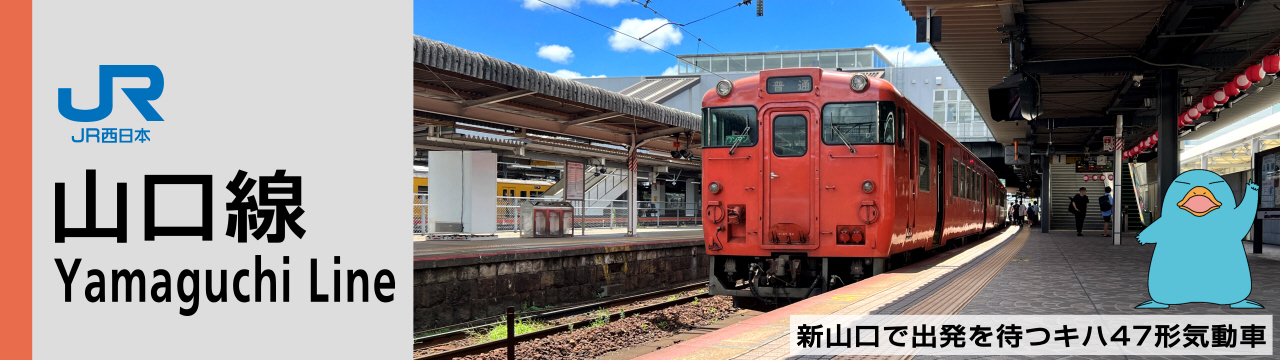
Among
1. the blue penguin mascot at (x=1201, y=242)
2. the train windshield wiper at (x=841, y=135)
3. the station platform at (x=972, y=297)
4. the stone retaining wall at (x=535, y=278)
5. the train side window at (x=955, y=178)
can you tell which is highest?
the train windshield wiper at (x=841, y=135)

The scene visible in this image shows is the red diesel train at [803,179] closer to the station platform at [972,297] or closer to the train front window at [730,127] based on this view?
the train front window at [730,127]

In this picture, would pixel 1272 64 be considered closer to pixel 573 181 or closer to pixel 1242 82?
pixel 1242 82

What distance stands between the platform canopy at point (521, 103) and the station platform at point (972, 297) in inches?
223

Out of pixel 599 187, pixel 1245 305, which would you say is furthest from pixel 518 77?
pixel 599 187

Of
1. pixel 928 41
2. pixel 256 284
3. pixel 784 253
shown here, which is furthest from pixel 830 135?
pixel 256 284

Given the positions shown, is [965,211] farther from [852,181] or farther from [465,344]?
[465,344]

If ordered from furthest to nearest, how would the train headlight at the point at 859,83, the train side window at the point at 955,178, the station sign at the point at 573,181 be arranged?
the station sign at the point at 573,181, the train side window at the point at 955,178, the train headlight at the point at 859,83

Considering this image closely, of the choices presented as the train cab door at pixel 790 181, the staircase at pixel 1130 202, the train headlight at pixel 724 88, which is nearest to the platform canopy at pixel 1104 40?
A: the train cab door at pixel 790 181

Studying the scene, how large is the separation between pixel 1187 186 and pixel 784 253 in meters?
4.43

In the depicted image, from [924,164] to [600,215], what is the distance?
15536 mm

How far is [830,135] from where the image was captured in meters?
8.83

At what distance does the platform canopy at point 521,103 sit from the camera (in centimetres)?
1114

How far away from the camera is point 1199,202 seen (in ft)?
16.3

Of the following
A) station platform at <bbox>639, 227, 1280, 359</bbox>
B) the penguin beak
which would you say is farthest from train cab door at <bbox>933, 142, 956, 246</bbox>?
the penguin beak
